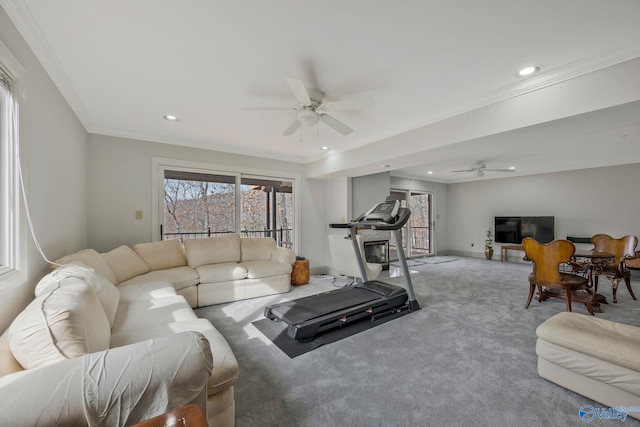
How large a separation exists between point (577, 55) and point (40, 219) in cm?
421

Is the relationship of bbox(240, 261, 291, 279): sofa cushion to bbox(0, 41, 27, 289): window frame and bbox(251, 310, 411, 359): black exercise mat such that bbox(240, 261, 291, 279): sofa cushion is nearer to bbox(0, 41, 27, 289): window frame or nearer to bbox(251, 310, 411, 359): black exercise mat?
bbox(251, 310, 411, 359): black exercise mat

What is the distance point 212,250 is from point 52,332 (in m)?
2.91

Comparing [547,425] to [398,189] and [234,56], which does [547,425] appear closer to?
[234,56]

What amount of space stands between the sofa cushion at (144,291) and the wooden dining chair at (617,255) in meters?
5.43

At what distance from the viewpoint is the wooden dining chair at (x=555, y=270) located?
120 inches

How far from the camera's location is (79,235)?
10.2ft

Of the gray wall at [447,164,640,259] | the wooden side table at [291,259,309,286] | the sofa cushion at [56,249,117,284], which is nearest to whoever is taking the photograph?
the sofa cushion at [56,249,117,284]

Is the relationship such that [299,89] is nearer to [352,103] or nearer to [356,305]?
[352,103]

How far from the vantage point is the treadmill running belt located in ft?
8.99

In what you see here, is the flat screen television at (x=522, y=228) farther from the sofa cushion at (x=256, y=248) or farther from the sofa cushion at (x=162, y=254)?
the sofa cushion at (x=162, y=254)

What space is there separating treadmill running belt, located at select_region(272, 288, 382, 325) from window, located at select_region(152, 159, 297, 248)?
207cm

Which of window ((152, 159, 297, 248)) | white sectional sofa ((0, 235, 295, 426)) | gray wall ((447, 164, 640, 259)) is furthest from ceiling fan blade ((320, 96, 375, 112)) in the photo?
gray wall ((447, 164, 640, 259))

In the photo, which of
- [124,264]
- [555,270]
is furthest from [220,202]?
[555,270]

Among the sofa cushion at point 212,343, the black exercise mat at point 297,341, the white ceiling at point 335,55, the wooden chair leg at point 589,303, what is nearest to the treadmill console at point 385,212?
the white ceiling at point 335,55
